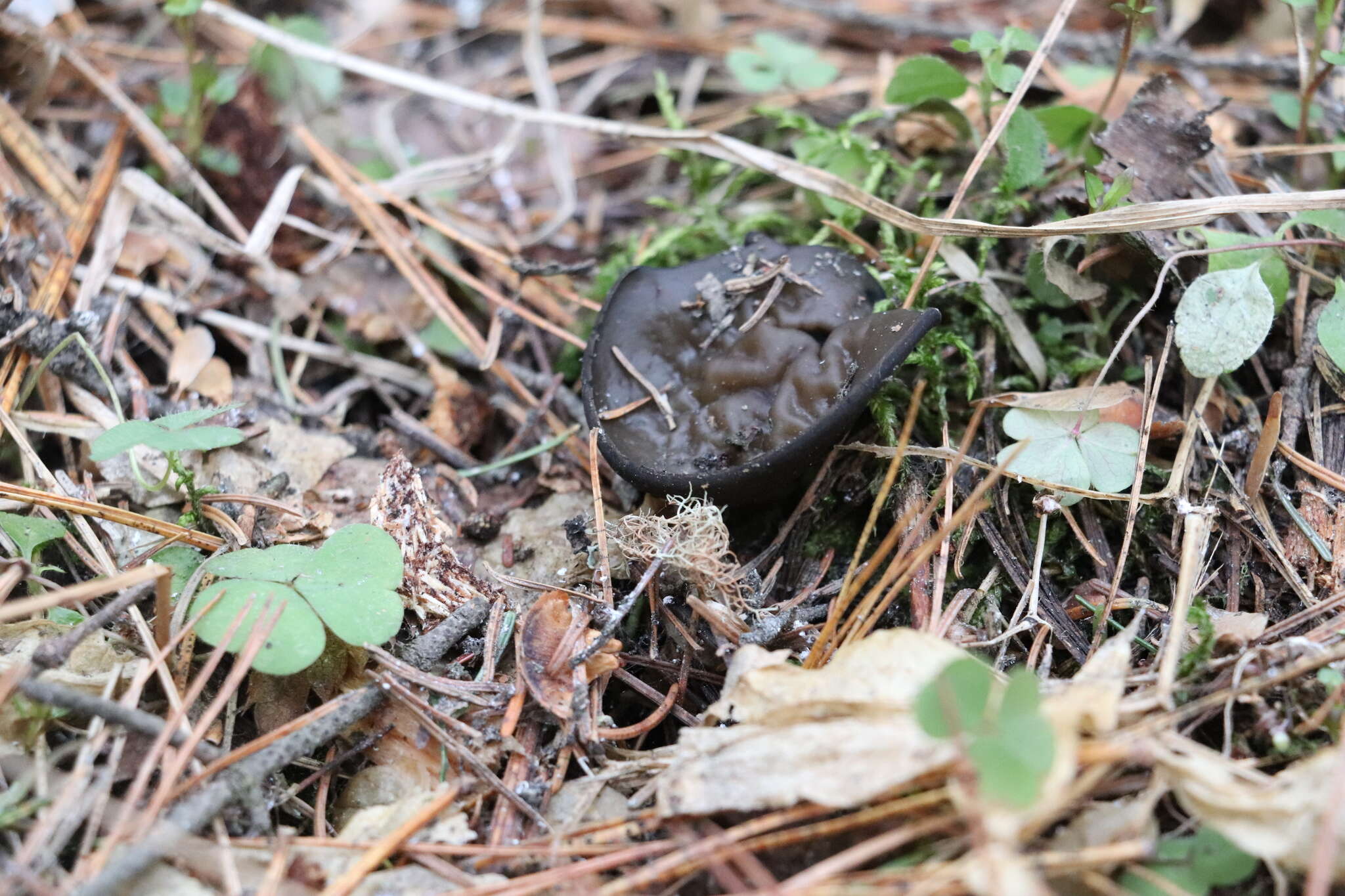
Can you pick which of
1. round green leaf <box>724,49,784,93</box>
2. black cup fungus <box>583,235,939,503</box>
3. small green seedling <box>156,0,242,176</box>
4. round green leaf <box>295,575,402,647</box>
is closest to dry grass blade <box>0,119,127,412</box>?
small green seedling <box>156,0,242,176</box>

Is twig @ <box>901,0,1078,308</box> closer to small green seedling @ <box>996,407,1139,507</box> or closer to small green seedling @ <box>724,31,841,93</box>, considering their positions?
small green seedling @ <box>996,407,1139,507</box>

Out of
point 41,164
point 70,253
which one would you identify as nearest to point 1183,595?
point 70,253

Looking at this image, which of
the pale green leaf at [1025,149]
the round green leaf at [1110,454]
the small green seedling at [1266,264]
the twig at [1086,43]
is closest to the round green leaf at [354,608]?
the round green leaf at [1110,454]

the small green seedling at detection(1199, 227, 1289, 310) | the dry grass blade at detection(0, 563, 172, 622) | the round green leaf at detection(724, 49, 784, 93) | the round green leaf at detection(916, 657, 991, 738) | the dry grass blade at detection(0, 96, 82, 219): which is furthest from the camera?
the round green leaf at detection(724, 49, 784, 93)

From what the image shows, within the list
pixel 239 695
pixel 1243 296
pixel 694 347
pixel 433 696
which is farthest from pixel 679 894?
pixel 1243 296

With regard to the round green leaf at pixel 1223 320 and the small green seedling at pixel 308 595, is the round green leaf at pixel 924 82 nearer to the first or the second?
the round green leaf at pixel 1223 320

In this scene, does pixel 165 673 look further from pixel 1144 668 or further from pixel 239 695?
pixel 1144 668
